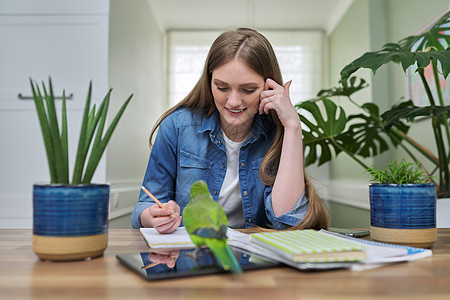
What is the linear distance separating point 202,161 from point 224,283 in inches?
33.4

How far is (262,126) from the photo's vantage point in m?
1.41

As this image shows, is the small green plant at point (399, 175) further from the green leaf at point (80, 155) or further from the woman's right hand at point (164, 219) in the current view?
the green leaf at point (80, 155)

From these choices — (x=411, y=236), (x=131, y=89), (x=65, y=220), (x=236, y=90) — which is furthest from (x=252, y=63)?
(x=131, y=89)

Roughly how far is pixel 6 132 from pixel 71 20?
81cm

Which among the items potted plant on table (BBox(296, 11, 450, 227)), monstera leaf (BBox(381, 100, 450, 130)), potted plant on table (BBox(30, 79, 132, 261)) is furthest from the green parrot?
monstera leaf (BBox(381, 100, 450, 130))

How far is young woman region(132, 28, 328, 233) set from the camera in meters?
1.20

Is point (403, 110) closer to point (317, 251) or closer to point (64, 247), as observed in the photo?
point (317, 251)

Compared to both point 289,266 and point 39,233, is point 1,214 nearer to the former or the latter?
point 39,233

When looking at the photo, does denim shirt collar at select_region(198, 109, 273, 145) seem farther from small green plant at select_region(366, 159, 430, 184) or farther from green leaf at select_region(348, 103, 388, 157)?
green leaf at select_region(348, 103, 388, 157)

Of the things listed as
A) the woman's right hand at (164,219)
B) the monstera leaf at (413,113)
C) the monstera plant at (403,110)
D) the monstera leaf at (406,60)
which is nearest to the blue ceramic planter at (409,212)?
the monstera plant at (403,110)

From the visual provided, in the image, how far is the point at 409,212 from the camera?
0.79m

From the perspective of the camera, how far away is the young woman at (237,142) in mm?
1202

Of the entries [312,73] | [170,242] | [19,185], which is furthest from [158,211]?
[312,73]

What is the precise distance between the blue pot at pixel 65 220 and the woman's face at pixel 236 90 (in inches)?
26.9
